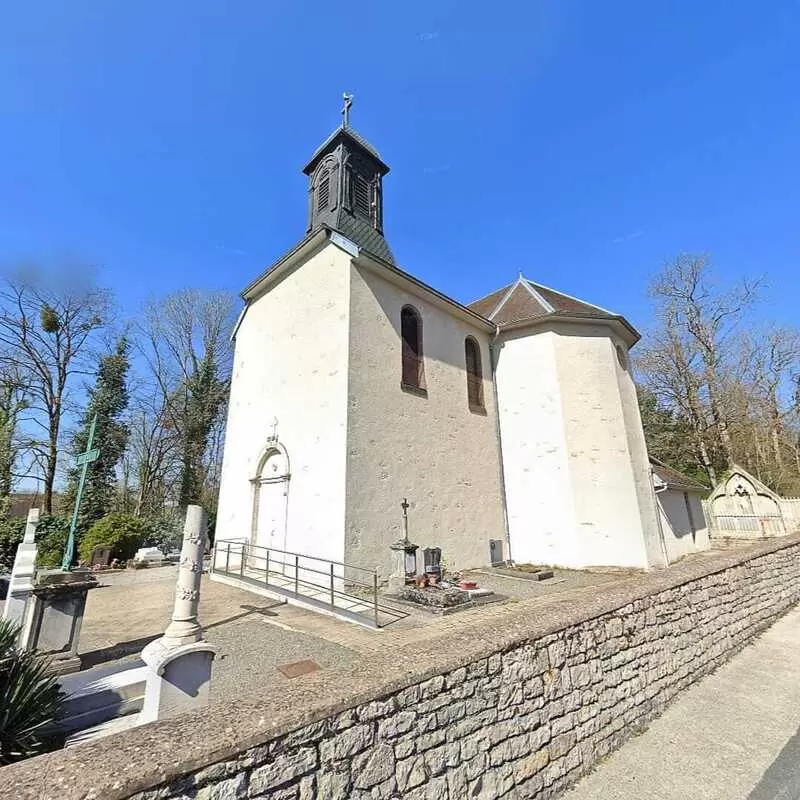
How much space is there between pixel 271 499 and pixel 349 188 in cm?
995

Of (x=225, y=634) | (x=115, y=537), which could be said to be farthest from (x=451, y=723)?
(x=115, y=537)

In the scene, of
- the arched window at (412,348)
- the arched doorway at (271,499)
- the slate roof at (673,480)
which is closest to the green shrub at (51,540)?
the arched doorway at (271,499)

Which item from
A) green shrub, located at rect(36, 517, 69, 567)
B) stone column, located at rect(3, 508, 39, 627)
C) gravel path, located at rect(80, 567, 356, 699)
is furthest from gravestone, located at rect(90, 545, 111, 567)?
stone column, located at rect(3, 508, 39, 627)

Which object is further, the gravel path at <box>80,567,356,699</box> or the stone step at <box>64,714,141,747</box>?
the gravel path at <box>80,567,356,699</box>

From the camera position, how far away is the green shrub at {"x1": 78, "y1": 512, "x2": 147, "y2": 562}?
14469mm

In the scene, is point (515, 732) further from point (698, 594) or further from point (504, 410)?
point (504, 410)

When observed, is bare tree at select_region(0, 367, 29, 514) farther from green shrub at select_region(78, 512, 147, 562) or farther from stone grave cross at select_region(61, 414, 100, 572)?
stone grave cross at select_region(61, 414, 100, 572)

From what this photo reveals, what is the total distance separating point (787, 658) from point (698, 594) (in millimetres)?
2391

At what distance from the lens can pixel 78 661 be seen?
5.12 meters

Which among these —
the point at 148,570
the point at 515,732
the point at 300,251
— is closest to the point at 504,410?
the point at 300,251

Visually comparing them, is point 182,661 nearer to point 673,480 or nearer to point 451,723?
point 451,723

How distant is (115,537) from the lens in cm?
1460

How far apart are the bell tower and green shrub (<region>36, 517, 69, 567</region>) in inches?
543

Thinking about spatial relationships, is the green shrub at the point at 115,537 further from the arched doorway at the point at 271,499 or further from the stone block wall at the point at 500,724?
the stone block wall at the point at 500,724
